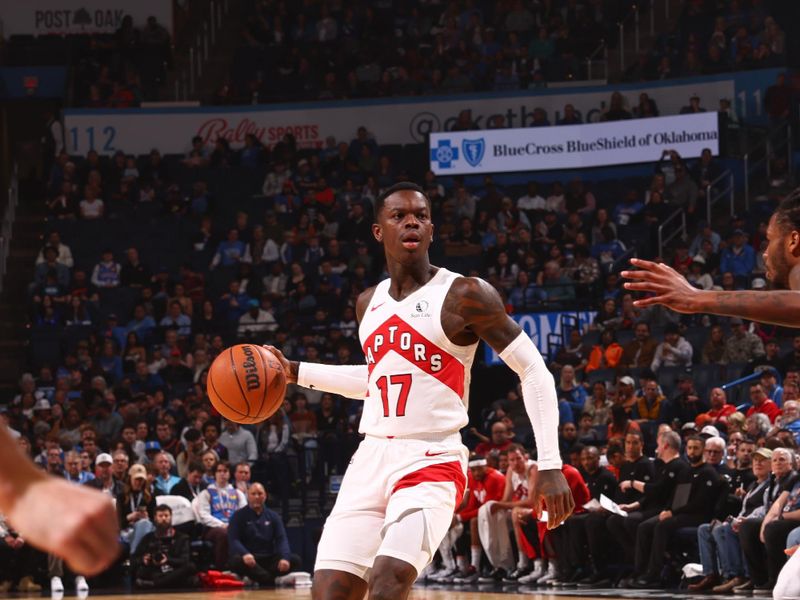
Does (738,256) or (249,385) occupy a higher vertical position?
(738,256)

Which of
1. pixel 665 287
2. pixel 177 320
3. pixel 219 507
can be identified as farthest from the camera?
pixel 177 320

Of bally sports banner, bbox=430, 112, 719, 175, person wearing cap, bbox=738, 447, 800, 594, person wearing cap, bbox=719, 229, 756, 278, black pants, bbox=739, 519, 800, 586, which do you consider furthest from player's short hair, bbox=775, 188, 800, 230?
bally sports banner, bbox=430, 112, 719, 175

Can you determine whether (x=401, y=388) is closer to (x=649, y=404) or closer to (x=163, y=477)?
(x=649, y=404)

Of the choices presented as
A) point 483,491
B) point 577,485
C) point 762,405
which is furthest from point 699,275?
point 577,485

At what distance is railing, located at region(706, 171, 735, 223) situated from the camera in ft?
67.4

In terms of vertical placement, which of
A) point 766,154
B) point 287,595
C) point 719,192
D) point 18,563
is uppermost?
point 766,154

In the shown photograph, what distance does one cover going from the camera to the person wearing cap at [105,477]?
15.2m

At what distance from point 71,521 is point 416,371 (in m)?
3.76

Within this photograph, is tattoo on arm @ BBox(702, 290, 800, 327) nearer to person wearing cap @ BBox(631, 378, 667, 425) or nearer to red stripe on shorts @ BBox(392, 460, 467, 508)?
red stripe on shorts @ BBox(392, 460, 467, 508)

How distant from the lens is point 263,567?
14.8 meters

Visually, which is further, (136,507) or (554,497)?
(136,507)

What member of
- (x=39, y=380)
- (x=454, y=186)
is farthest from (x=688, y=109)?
(x=39, y=380)

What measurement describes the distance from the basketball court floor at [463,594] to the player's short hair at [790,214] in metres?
7.17

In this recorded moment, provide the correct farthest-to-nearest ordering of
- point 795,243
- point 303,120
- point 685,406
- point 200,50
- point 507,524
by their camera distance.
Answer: point 200,50, point 303,120, point 685,406, point 507,524, point 795,243
